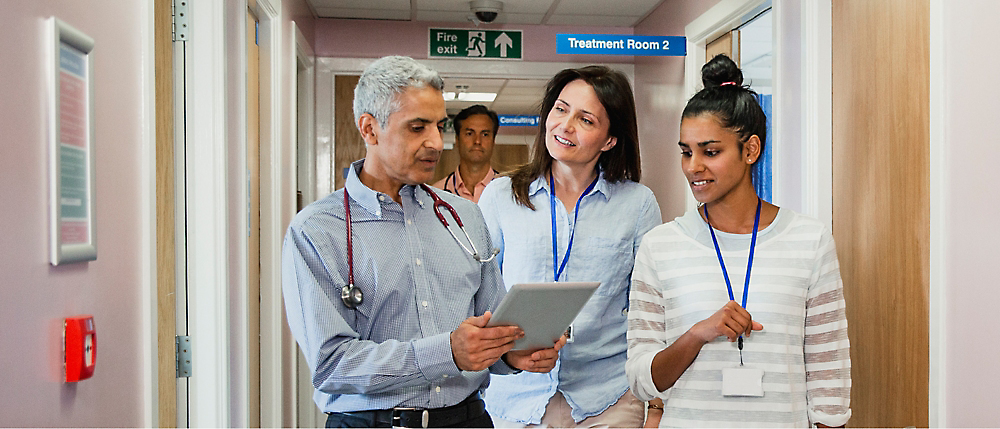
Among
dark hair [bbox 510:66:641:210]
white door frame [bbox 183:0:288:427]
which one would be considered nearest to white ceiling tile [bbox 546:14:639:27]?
white door frame [bbox 183:0:288:427]

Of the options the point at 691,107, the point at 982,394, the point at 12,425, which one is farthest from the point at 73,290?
the point at 982,394

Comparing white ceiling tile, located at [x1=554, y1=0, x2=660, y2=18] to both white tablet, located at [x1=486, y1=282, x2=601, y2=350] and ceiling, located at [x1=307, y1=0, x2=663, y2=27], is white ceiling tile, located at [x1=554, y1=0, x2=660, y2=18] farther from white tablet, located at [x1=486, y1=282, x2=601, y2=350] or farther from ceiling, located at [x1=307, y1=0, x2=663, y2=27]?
white tablet, located at [x1=486, y1=282, x2=601, y2=350]

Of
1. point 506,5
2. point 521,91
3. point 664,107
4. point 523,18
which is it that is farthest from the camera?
point 521,91

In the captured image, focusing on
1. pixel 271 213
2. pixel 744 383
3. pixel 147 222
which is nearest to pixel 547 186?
pixel 744 383

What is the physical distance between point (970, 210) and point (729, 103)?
2.31ft

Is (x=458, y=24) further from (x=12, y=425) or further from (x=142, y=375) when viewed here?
(x=12, y=425)

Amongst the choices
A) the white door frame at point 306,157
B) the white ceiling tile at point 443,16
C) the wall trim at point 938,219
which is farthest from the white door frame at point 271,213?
the wall trim at point 938,219

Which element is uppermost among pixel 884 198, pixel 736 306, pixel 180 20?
pixel 180 20

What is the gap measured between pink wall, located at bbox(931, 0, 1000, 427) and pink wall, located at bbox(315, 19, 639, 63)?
3.72 m

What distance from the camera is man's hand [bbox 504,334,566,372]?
1.66m

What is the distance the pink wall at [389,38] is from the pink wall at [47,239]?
12.1ft

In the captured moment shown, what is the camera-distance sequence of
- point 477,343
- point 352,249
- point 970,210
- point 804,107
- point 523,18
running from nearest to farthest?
1. point 477,343
2. point 352,249
3. point 970,210
4. point 804,107
5. point 523,18

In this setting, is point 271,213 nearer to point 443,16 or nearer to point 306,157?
point 306,157

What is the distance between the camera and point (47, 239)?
1.36 m
